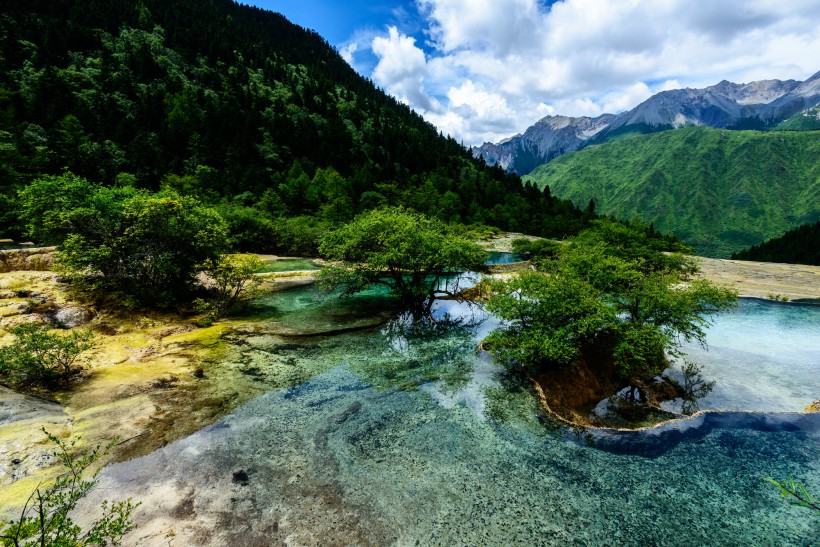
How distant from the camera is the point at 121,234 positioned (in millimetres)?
22875

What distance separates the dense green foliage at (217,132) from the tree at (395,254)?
12151 mm

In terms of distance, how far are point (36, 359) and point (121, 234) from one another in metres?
12.1

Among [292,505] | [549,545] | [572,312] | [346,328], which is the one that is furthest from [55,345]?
[572,312]

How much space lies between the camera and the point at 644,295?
1819 cm

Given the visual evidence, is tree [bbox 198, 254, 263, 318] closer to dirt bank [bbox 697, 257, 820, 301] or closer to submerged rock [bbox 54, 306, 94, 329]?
submerged rock [bbox 54, 306, 94, 329]

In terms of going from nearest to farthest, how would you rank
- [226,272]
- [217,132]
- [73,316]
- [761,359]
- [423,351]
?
[73,316], [423,351], [761,359], [226,272], [217,132]

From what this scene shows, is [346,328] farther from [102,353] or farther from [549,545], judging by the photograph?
[549,545]

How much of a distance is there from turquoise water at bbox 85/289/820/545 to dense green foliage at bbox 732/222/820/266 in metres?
105

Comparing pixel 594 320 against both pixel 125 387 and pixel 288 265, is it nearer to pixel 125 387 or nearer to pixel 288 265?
pixel 125 387

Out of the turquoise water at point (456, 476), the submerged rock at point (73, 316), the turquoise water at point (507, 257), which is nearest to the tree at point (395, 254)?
the turquoise water at point (456, 476)

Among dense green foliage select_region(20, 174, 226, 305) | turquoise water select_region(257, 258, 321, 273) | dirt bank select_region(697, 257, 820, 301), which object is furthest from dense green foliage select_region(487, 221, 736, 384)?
turquoise water select_region(257, 258, 321, 273)

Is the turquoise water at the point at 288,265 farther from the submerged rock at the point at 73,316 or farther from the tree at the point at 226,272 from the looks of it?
the submerged rock at the point at 73,316

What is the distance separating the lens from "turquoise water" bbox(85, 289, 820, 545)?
898 centimetres

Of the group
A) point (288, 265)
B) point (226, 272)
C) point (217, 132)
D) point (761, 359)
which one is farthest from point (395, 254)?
point (217, 132)
